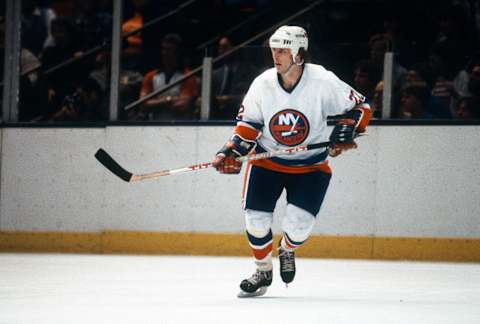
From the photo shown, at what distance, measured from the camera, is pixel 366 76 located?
8.38 meters

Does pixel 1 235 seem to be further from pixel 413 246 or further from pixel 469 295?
pixel 469 295

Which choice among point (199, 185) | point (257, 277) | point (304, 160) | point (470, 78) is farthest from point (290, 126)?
point (199, 185)

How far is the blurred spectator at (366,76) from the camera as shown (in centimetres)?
834

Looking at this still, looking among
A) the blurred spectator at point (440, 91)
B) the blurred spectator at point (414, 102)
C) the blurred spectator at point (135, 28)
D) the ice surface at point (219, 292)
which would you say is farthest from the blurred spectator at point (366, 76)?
the blurred spectator at point (135, 28)

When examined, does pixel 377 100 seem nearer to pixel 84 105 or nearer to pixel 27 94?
pixel 84 105

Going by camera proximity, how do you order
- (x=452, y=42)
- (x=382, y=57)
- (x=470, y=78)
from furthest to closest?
1. (x=382, y=57)
2. (x=452, y=42)
3. (x=470, y=78)

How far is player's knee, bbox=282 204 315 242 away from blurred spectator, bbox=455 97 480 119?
9.39ft

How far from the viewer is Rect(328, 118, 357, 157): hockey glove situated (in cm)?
575

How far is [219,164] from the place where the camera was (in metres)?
5.82

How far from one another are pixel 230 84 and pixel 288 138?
118 inches

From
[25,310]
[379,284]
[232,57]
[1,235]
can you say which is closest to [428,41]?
[232,57]

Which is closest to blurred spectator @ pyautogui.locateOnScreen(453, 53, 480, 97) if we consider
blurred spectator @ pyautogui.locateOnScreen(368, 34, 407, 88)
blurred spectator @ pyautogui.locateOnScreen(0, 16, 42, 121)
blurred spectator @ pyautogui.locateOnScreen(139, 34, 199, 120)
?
blurred spectator @ pyautogui.locateOnScreen(368, 34, 407, 88)

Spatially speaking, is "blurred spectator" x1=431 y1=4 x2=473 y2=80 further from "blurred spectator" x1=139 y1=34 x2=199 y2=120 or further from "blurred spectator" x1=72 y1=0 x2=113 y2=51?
"blurred spectator" x1=72 y1=0 x2=113 y2=51

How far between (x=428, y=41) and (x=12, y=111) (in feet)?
11.7
